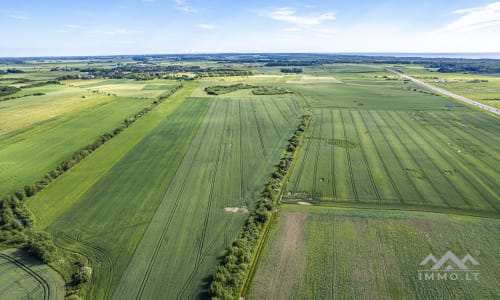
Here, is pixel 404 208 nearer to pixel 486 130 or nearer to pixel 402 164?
pixel 402 164

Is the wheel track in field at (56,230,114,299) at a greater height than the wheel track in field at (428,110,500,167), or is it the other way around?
the wheel track in field at (428,110,500,167)

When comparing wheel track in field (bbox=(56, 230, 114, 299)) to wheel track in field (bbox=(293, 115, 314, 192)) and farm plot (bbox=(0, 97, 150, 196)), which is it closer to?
farm plot (bbox=(0, 97, 150, 196))

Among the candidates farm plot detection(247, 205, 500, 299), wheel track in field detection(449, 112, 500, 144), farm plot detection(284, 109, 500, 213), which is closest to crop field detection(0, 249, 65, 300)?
farm plot detection(247, 205, 500, 299)

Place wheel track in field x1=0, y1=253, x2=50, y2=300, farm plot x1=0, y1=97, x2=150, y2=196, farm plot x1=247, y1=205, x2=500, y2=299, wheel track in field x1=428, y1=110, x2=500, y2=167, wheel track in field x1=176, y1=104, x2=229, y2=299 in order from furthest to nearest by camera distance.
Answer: wheel track in field x1=428, y1=110, x2=500, y2=167 → farm plot x1=0, y1=97, x2=150, y2=196 → wheel track in field x1=176, y1=104, x2=229, y2=299 → wheel track in field x1=0, y1=253, x2=50, y2=300 → farm plot x1=247, y1=205, x2=500, y2=299

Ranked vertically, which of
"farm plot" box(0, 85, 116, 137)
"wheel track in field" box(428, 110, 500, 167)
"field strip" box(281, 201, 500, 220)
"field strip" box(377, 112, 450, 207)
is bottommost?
"field strip" box(281, 201, 500, 220)

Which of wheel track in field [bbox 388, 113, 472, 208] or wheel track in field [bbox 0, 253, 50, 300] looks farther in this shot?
wheel track in field [bbox 388, 113, 472, 208]

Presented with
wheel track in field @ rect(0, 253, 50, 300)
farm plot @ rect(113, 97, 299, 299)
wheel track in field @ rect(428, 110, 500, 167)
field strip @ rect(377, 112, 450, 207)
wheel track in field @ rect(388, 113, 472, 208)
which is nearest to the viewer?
wheel track in field @ rect(0, 253, 50, 300)

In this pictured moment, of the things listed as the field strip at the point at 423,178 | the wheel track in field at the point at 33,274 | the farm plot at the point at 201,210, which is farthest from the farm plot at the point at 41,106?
the field strip at the point at 423,178
